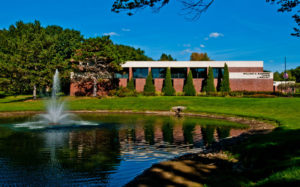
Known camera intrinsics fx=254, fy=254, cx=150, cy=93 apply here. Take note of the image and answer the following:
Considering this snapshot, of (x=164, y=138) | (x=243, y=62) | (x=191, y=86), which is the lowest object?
(x=164, y=138)

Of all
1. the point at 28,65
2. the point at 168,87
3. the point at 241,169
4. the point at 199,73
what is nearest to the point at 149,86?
the point at 168,87

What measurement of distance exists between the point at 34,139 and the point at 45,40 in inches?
1457

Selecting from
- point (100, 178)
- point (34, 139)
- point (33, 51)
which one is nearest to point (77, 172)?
point (100, 178)

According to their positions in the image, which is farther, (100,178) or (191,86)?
(191,86)

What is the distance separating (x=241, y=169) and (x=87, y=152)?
22.0ft

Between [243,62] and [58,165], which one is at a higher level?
[243,62]

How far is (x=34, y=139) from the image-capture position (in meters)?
14.4

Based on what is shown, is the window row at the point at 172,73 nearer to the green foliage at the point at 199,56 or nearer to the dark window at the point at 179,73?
the dark window at the point at 179,73

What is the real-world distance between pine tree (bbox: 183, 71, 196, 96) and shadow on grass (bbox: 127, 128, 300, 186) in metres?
40.1

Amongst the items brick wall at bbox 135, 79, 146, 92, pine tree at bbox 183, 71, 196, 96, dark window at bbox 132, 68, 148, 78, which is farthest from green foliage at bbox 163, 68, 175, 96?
dark window at bbox 132, 68, 148, 78

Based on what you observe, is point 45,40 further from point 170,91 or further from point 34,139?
point 34,139

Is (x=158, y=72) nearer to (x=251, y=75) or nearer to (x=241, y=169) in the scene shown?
(x=251, y=75)

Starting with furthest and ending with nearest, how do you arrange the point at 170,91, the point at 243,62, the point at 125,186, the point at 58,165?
1. the point at 243,62
2. the point at 170,91
3. the point at 58,165
4. the point at 125,186

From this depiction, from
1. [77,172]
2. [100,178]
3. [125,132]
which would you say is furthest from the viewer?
[125,132]
